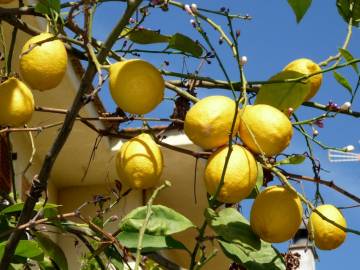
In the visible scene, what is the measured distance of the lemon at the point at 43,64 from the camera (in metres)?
1.09

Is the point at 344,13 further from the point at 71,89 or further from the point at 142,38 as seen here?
the point at 71,89

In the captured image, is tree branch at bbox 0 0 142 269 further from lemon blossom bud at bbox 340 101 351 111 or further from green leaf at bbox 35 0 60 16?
lemon blossom bud at bbox 340 101 351 111

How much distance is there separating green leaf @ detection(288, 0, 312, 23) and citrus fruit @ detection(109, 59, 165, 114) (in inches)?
8.4

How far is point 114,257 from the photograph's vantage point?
1.31 meters

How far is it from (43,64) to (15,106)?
0.30ft

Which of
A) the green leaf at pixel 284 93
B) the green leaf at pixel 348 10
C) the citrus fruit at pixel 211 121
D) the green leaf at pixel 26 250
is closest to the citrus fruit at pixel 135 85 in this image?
the citrus fruit at pixel 211 121

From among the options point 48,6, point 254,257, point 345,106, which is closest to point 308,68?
point 345,106

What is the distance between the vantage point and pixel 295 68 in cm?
116

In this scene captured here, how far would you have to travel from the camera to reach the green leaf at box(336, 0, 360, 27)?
1.27m

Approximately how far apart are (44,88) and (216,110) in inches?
10.9

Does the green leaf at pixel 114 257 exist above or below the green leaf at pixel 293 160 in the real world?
below

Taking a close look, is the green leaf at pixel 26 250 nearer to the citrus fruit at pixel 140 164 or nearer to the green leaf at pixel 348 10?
the citrus fruit at pixel 140 164

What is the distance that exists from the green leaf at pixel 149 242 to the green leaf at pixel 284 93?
0.24 m

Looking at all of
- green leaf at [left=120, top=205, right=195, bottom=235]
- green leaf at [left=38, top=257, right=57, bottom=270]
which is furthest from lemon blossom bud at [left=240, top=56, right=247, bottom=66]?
green leaf at [left=38, top=257, right=57, bottom=270]
